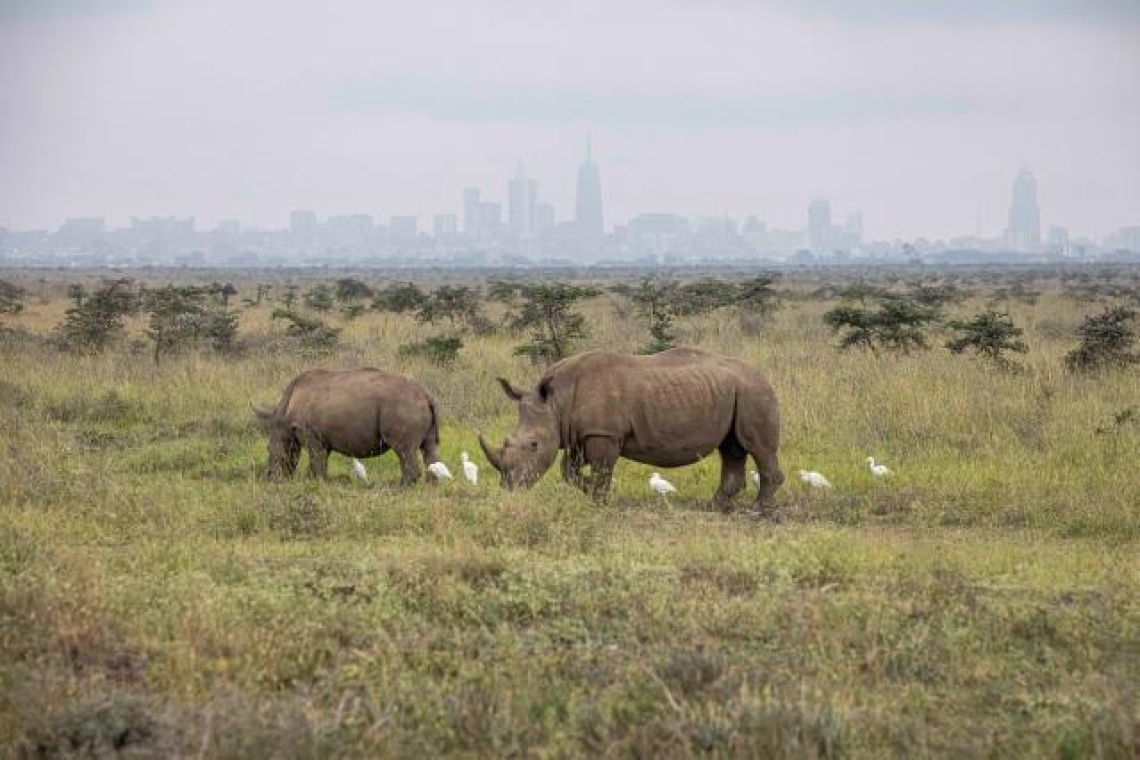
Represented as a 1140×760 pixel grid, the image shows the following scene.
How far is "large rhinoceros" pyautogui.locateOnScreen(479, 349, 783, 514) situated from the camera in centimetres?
1145

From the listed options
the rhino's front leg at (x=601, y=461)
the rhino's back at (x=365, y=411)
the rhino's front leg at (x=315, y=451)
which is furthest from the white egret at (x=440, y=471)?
the rhino's front leg at (x=601, y=461)

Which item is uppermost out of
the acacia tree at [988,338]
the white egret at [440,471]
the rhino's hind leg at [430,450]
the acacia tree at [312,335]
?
the acacia tree at [988,338]

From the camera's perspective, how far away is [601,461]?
11.5 meters

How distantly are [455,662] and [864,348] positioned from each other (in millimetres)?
17035

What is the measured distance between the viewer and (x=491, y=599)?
7.62 m

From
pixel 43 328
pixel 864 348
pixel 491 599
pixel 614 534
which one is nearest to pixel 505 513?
pixel 614 534

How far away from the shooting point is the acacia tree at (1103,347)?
19.0m

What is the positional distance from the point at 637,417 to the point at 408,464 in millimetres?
2346

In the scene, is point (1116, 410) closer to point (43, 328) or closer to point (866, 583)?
point (866, 583)

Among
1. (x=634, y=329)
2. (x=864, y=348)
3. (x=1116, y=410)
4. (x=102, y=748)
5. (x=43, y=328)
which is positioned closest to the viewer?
(x=102, y=748)

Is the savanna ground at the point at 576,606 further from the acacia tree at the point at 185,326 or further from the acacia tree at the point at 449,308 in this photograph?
the acacia tree at the point at 449,308

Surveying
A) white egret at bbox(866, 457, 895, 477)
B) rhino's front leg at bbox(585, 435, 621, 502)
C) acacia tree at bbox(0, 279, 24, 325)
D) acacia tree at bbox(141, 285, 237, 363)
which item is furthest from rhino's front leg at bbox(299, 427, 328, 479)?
acacia tree at bbox(0, 279, 24, 325)

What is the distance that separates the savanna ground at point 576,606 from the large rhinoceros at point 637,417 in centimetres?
42

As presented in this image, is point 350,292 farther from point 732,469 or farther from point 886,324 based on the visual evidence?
point 732,469
